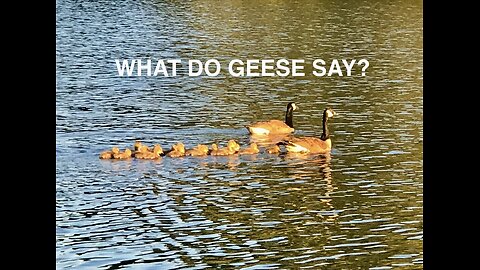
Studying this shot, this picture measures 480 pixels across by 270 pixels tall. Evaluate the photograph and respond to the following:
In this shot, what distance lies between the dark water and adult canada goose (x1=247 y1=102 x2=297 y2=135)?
30 cm

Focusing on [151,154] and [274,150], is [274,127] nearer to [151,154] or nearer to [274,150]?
[274,150]

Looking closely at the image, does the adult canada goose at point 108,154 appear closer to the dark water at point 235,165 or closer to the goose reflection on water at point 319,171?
the dark water at point 235,165

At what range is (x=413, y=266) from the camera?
1109cm

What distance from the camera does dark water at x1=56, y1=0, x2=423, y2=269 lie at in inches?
466

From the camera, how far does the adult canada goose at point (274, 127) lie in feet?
63.2

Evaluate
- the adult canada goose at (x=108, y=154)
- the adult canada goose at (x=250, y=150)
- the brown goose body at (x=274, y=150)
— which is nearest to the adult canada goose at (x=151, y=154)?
the adult canada goose at (x=108, y=154)

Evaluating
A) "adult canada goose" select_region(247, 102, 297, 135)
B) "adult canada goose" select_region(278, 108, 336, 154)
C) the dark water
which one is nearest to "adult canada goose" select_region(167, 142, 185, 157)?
the dark water

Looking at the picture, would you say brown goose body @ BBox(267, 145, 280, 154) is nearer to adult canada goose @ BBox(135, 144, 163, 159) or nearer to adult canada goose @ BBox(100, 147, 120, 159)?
adult canada goose @ BBox(135, 144, 163, 159)

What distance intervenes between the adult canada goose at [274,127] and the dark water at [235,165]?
1.00ft

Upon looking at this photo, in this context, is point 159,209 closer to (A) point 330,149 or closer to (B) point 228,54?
(A) point 330,149
